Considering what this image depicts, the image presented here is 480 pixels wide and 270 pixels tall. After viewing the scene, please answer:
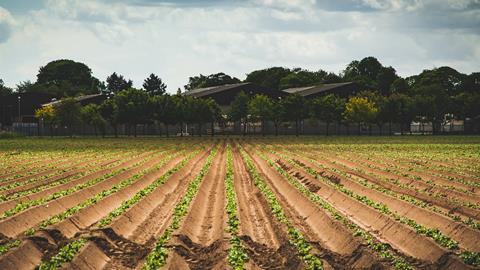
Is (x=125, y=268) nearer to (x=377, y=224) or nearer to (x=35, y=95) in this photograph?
(x=377, y=224)

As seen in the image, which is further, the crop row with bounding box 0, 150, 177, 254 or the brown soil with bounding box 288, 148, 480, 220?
the brown soil with bounding box 288, 148, 480, 220

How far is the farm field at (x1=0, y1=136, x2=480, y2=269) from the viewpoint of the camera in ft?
36.4

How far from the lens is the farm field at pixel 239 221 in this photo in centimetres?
1111

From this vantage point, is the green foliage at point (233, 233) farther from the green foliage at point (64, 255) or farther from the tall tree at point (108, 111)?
the tall tree at point (108, 111)

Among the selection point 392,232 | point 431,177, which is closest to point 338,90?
point 431,177

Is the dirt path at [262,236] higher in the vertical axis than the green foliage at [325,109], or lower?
lower

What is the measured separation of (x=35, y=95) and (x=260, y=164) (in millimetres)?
111437

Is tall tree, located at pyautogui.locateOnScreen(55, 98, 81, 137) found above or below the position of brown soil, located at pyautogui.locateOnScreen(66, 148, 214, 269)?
above

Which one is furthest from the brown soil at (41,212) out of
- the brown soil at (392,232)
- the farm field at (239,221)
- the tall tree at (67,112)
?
the tall tree at (67,112)

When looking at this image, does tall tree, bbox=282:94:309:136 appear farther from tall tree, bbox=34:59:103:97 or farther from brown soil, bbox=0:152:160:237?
tall tree, bbox=34:59:103:97

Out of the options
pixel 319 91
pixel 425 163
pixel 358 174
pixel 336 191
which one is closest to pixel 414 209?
pixel 336 191

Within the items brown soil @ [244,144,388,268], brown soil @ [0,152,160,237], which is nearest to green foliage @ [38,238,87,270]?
brown soil @ [0,152,160,237]

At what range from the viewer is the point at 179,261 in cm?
1091

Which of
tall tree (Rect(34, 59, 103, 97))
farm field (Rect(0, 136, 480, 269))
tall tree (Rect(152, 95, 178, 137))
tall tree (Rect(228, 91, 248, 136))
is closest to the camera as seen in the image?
farm field (Rect(0, 136, 480, 269))
